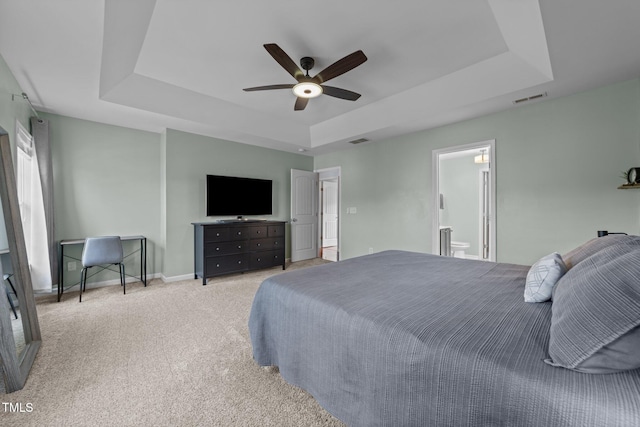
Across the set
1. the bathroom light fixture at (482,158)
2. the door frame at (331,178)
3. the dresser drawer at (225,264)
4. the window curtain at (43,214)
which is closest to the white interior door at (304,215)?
the door frame at (331,178)

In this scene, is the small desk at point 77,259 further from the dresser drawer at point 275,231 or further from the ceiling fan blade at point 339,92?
the ceiling fan blade at point 339,92

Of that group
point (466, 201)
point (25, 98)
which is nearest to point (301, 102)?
point (25, 98)

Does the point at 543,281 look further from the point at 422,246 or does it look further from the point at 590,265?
the point at 422,246

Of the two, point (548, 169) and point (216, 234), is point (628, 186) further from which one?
point (216, 234)

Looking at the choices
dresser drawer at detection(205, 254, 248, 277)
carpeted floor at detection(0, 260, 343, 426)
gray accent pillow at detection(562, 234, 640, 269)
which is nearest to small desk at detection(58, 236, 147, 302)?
carpeted floor at detection(0, 260, 343, 426)

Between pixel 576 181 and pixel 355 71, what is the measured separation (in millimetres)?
2744

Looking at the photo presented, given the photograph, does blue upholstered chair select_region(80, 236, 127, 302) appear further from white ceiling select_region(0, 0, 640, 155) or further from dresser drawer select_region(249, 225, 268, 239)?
dresser drawer select_region(249, 225, 268, 239)

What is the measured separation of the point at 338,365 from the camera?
126 cm

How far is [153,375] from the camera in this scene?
1.80 m

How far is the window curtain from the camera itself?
121 inches

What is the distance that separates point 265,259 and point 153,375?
2909mm

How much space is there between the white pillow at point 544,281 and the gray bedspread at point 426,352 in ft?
0.19

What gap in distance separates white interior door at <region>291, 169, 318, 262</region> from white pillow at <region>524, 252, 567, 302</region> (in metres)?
4.46

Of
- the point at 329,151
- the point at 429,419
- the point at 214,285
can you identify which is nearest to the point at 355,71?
the point at 329,151
